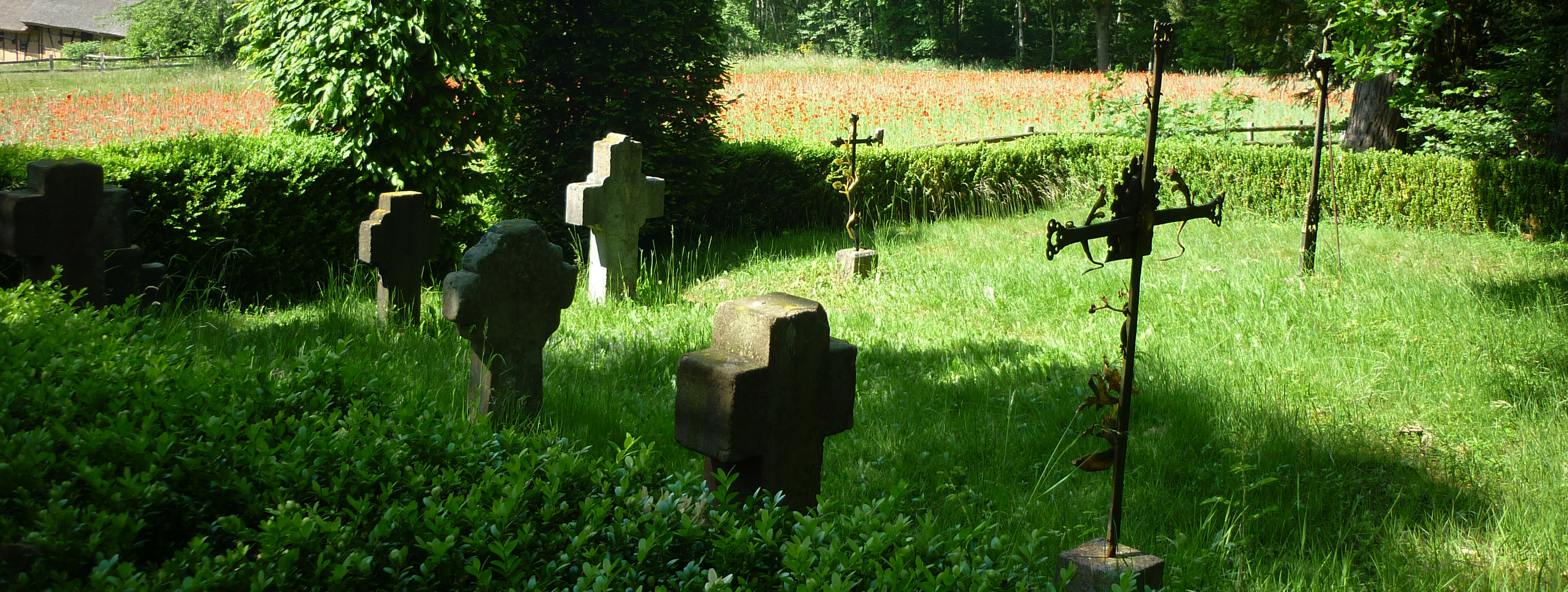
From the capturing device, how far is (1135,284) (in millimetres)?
2572

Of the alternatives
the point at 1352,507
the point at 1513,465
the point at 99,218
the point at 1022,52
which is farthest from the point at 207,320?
the point at 1022,52

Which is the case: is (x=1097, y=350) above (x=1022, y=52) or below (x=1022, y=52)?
below

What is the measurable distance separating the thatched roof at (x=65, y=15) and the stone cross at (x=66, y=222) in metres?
46.2

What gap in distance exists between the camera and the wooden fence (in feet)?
87.1

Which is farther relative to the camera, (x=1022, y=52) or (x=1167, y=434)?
(x=1022, y=52)

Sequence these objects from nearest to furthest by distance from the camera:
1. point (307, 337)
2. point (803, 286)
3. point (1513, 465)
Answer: point (1513, 465) < point (307, 337) < point (803, 286)

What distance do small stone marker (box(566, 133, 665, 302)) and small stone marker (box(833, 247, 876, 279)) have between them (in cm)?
184

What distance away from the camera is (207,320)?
5.76 meters

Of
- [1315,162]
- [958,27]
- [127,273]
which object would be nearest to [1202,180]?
[1315,162]

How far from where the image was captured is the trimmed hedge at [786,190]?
6.56 metres

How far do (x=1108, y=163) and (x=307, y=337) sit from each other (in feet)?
34.9

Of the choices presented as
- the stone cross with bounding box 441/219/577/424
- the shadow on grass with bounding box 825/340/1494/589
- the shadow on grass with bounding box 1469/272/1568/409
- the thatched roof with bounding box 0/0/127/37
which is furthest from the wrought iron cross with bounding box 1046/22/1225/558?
the thatched roof with bounding box 0/0/127/37

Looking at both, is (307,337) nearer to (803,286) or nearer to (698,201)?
(803,286)

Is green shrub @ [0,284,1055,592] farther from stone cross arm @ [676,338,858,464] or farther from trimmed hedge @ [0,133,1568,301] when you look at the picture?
trimmed hedge @ [0,133,1568,301]
